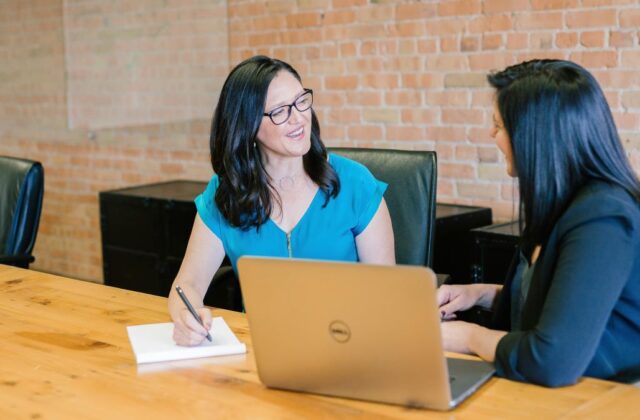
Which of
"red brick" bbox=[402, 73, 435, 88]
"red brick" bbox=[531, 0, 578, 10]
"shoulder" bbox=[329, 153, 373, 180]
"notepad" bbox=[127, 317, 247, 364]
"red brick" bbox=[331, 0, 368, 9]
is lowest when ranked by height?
"notepad" bbox=[127, 317, 247, 364]

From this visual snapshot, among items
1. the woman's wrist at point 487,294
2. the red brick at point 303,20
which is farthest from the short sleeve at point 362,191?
the red brick at point 303,20

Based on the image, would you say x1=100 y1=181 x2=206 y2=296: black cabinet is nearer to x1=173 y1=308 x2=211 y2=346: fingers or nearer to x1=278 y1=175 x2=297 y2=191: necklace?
x1=278 y1=175 x2=297 y2=191: necklace

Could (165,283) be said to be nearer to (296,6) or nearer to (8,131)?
(296,6)

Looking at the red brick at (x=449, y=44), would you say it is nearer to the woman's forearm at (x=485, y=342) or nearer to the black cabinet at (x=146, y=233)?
the black cabinet at (x=146, y=233)

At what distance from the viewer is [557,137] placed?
5.29 ft

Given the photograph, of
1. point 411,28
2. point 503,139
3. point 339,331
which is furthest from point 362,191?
point 411,28

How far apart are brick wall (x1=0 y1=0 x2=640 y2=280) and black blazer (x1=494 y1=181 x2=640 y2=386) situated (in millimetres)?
→ 1756

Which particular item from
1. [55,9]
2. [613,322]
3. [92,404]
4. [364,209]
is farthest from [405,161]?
[55,9]

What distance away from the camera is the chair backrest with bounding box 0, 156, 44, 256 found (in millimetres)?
3211

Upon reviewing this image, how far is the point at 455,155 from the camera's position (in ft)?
12.3

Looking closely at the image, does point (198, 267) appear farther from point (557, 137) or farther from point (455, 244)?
point (455, 244)

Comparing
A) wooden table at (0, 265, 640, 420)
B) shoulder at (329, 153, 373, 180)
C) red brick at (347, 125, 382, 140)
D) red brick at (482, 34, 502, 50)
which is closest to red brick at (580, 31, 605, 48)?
red brick at (482, 34, 502, 50)

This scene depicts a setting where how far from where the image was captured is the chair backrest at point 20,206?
10.5ft

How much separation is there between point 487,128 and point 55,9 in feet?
9.76
